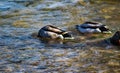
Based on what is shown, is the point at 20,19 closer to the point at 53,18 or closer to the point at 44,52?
the point at 53,18

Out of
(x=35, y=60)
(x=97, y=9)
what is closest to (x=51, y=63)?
(x=35, y=60)

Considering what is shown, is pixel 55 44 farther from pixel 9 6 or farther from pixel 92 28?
pixel 9 6

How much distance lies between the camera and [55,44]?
44.6 feet

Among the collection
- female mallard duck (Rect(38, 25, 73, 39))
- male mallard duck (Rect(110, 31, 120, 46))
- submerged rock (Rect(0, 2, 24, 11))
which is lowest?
male mallard duck (Rect(110, 31, 120, 46))

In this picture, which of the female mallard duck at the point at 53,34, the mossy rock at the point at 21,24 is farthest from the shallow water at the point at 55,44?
the female mallard duck at the point at 53,34

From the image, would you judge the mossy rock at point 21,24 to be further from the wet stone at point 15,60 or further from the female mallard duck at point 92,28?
the wet stone at point 15,60

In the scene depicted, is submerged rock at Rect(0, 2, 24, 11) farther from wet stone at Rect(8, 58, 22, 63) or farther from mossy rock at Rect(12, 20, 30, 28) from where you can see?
wet stone at Rect(8, 58, 22, 63)

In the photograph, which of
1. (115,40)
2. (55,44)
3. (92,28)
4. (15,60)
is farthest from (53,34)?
(15,60)

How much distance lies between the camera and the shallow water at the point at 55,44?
1109cm

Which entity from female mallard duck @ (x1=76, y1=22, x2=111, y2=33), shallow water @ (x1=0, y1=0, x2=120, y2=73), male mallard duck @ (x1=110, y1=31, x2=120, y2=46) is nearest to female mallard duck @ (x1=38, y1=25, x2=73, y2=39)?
shallow water @ (x1=0, y1=0, x2=120, y2=73)

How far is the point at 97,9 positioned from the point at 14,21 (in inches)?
214

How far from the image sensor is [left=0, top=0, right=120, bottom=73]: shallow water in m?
11.1

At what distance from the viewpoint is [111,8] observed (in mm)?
21391

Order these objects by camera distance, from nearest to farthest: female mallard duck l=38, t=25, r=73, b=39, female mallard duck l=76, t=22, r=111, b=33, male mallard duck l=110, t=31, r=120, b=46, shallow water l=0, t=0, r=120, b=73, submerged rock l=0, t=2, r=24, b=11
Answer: shallow water l=0, t=0, r=120, b=73
male mallard duck l=110, t=31, r=120, b=46
female mallard duck l=38, t=25, r=73, b=39
female mallard duck l=76, t=22, r=111, b=33
submerged rock l=0, t=2, r=24, b=11
